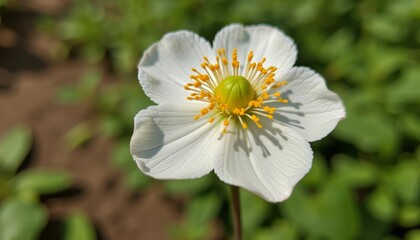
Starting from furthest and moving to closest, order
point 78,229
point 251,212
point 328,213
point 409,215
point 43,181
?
point 43,181
point 78,229
point 409,215
point 251,212
point 328,213

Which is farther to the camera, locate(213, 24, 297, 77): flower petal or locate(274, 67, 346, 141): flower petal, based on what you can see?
locate(213, 24, 297, 77): flower petal

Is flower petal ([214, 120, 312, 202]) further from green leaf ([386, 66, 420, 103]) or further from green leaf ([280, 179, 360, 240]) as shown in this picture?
green leaf ([386, 66, 420, 103])

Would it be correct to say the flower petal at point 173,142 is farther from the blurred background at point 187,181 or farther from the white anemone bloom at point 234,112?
the blurred background at point 187,181

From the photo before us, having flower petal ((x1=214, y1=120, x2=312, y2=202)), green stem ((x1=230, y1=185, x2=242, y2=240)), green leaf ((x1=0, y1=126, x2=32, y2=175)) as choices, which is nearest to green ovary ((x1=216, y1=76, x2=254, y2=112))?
flower petal ((x1=214, y1=120, x2=312, y2=202))

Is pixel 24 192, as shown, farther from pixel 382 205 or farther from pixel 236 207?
pixel 382 205

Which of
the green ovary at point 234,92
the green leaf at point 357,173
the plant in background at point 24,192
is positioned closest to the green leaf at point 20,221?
the plant in background at point 24,192

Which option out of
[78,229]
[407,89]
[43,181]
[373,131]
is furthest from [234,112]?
[43,181]
